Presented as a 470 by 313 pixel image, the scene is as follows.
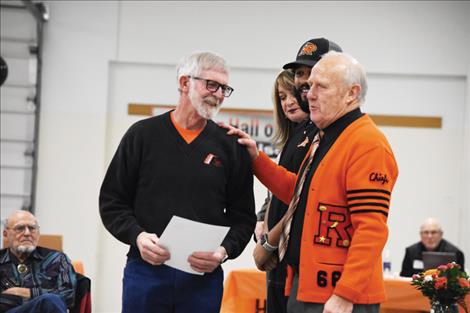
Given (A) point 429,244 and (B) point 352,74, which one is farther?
(A) point 429,244

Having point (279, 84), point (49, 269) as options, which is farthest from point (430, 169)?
point (279, 84)

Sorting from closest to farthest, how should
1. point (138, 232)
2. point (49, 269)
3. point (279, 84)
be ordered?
1. point (138, 232)
2. point (279, 84)
3. point (49, 269)

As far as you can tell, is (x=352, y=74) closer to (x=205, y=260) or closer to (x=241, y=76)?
(x=205, y=260)

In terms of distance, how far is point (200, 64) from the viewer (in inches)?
115

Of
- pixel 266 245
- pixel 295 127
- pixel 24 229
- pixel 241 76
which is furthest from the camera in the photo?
pixel 241 76

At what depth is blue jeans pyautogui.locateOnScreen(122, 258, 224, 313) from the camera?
2.82 m

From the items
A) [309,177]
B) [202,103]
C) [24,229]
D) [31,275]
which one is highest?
[202,103]

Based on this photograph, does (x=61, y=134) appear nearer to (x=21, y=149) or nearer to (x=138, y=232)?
(x=21, y=149)

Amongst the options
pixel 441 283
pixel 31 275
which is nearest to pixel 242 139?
pixel 441 283

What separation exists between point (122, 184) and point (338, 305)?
0.92m

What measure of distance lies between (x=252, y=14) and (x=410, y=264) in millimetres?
3422

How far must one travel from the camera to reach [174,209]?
2818mm

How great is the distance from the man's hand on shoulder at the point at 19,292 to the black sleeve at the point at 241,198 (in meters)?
2.40

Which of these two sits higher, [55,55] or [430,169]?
[55,55]
